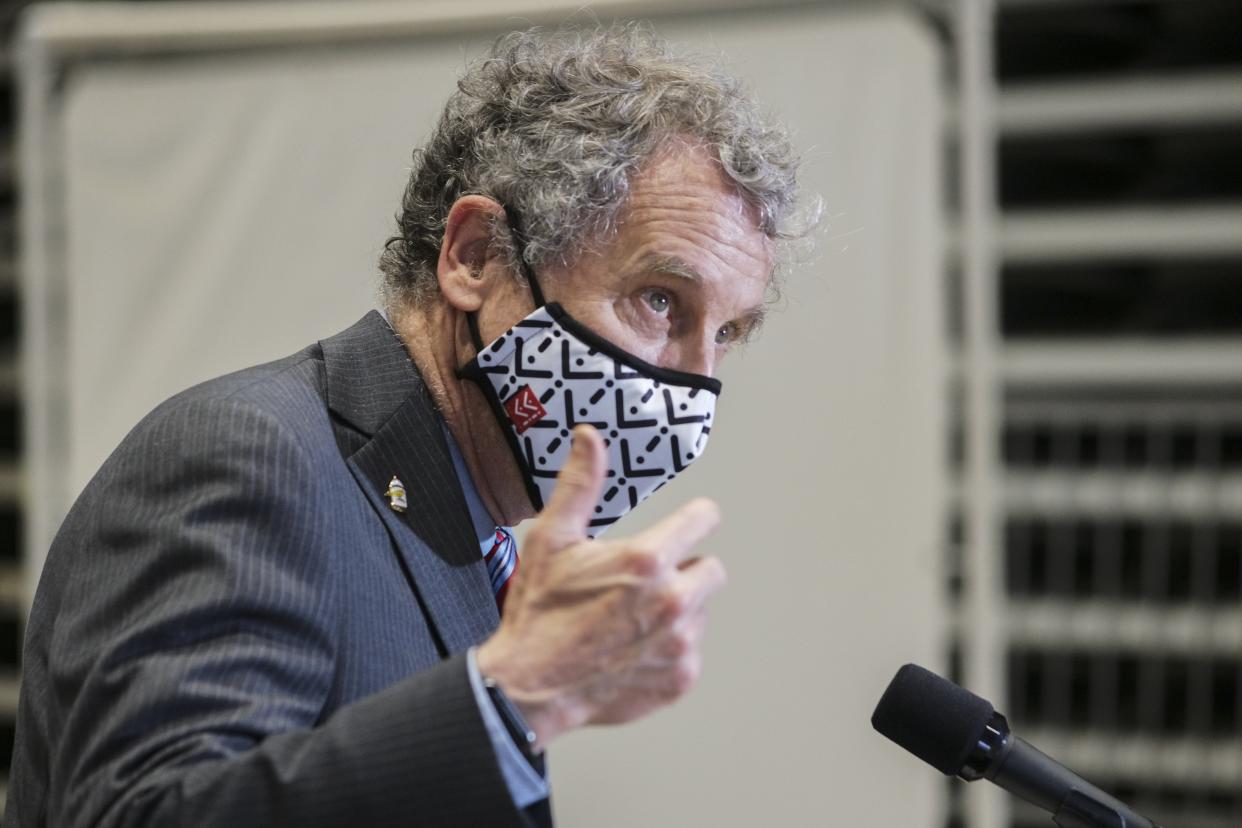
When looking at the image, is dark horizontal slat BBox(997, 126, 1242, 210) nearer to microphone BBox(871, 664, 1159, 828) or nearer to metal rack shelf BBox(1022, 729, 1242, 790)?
metal rack shelf BBox(1022, 729, 1242, 790)

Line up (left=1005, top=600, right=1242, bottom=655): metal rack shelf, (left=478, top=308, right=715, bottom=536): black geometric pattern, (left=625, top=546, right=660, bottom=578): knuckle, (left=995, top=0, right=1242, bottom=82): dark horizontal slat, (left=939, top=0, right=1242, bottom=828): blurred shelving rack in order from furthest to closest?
(left=995, top=0, right=1242, bottom=82): dark horizontal slat → (left=1005, top=600, right=1242, bottom=655): metal rack shelf → (left=939, top=0, right=1242, bottom=828): blurred shelving rack → (left=478, top=308, right=715, bottom=536): black geometric pattern → (left=625, top=546, right=660, bottom=578): knuckle

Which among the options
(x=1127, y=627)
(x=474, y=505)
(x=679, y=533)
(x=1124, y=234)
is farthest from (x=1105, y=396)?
(x=679, y=533)

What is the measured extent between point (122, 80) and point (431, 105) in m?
1.00

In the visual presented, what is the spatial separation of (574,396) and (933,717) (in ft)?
1.84

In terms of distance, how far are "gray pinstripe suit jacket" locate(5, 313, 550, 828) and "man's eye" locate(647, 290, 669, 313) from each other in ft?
1.03

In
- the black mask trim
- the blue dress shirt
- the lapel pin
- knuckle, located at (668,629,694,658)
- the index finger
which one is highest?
the black mask trim

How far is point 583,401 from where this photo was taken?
5.60 ft

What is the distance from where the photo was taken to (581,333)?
5.65ft

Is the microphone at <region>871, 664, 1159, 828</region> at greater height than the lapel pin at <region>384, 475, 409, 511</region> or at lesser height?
lesser

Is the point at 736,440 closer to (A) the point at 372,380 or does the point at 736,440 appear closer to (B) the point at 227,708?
(A) the point at 372,380

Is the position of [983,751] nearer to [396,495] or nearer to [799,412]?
[396,495]

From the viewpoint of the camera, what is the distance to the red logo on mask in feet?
5.64

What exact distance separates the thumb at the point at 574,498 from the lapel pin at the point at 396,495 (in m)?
0.40

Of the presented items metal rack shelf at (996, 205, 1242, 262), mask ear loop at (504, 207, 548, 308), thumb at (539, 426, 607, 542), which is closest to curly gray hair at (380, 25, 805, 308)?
mask ear loop at (504, 207, 548, 308)
